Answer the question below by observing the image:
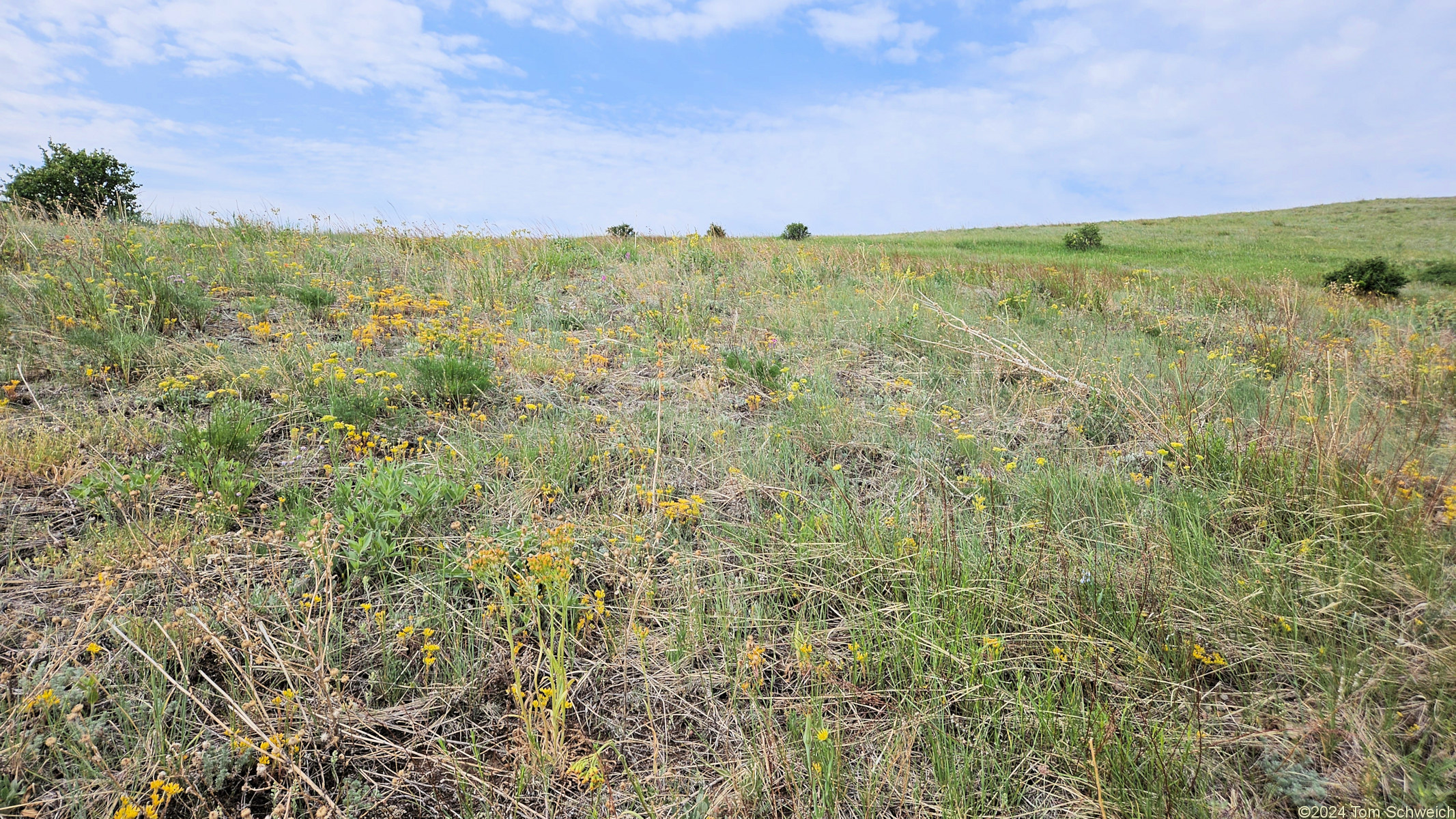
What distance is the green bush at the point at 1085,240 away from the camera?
20.8 meters

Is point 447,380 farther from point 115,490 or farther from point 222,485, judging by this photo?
point 115,490

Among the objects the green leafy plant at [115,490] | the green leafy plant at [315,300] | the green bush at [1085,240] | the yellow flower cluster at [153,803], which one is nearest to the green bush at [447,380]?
the green leafy plant at [115,490]

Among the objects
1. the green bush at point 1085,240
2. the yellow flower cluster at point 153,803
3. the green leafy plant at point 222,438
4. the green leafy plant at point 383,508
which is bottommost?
the yellow flower cluster at point 153,803

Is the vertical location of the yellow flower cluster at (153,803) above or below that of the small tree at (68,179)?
below

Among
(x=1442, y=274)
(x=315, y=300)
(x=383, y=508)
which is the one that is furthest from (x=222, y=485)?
(x=1442, y=274)

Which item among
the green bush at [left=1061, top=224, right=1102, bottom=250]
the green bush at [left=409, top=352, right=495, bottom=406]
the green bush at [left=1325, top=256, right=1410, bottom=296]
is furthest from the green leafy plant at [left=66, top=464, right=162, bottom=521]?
the green bush at [left=1061, top=224, right=1102, bottom=250]

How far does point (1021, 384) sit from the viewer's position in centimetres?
492

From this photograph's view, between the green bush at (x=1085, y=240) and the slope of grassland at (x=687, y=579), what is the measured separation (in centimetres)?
1692

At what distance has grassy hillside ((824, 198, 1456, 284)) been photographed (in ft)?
50.1

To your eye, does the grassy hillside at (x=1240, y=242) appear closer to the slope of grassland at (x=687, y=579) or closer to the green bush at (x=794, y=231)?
the green bush at (x=794, y=231)

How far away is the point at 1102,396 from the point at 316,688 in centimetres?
520

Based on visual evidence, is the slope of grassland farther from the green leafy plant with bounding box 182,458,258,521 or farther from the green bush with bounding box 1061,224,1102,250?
the green bush with bounding box 1061,224,1102,250

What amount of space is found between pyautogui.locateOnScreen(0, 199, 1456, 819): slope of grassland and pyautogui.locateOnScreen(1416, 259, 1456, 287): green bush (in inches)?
406

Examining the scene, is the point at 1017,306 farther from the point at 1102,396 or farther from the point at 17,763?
the point at 17,763
